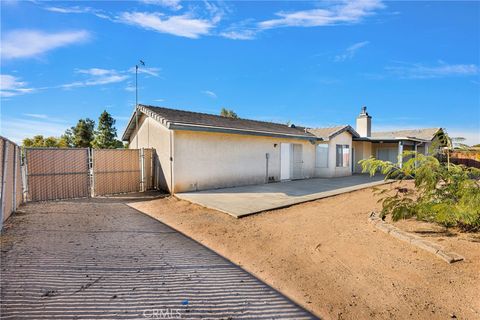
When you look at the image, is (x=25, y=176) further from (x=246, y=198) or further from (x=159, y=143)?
(x=246, y=198)

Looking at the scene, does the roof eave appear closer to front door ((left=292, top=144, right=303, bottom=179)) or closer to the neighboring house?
the neighboring house

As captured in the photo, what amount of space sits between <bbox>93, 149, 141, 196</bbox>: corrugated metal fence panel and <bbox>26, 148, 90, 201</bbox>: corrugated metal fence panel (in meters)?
0.39

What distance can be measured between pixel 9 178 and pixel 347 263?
27.5ft

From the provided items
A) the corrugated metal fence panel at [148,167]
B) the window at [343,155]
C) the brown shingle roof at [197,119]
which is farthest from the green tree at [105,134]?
the window at [343,155]

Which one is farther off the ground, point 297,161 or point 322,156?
point 322,156

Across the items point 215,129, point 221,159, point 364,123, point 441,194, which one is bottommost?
point 441,194

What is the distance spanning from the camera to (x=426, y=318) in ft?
8.59

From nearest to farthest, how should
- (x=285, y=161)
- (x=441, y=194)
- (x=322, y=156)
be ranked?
(x=441, y=194), (x=285, y=161), (x=322, y=156)

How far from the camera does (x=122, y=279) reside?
3.30 metres

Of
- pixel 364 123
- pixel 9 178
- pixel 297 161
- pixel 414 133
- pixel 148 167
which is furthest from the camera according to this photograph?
pixel 414 133

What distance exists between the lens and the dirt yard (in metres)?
2.86

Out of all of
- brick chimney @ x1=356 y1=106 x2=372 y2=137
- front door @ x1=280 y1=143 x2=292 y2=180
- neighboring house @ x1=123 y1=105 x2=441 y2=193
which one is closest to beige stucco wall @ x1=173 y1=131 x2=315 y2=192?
neighboring house @ x1=123 y1=105 x2=441 y2=193

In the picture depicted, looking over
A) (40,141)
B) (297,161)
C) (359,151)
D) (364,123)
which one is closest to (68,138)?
(40,141)

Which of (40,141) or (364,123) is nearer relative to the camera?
(364,123)
